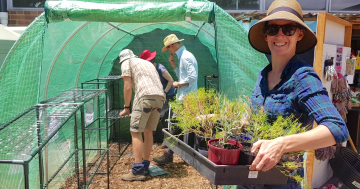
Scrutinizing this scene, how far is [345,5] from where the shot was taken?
21.0 feet

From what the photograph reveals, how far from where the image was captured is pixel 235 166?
4.49 feet

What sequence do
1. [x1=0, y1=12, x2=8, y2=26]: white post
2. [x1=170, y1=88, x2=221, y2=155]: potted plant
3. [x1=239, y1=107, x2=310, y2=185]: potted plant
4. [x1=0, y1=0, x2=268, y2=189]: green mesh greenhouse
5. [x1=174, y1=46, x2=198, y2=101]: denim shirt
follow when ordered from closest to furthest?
[x1=239, y1=107, x2=310, y2=185]: potted plant → [x1=170, y1=88, x2=221, y2=155]: potted plant → [x1=0, y1=0, x2=268, y2=189]: green mesh greenhouse → [x1=174, y1=46, x2=198, y2=101]: denim shirt → [x1=0, y1=12, x2=8, y2=26]: white post

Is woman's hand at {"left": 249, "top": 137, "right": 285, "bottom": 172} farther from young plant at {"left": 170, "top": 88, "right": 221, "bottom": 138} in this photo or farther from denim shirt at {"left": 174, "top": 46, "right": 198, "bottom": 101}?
denim shirt at {"left": 174, "top": 46, "right": 198, "bottom": 101}

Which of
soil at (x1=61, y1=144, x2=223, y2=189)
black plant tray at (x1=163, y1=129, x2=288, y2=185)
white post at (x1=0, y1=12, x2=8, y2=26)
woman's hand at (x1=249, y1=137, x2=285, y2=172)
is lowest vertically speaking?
soil at (x1=61, y1=144, x2=223, y2=189)

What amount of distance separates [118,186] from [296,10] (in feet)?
11.6

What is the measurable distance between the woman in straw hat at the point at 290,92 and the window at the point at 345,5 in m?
5.51

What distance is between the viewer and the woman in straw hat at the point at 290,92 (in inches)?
46.8

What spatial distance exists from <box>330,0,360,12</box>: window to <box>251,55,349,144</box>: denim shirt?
18.8 ft

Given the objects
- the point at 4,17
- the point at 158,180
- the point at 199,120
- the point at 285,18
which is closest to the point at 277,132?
the point at 199,120

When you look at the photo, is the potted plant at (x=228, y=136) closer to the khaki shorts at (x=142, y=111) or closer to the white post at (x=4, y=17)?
the khaki shorts at (x=142, y=111)

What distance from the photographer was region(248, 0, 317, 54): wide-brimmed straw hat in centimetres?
146

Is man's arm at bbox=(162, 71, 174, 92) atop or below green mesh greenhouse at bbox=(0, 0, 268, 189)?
below

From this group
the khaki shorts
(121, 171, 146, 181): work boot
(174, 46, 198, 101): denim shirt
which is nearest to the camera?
the khaki shorts

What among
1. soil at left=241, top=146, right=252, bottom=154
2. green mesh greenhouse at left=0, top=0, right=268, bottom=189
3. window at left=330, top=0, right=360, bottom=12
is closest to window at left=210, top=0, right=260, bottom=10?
window at left=330, top=0, right=360, bottom=12
